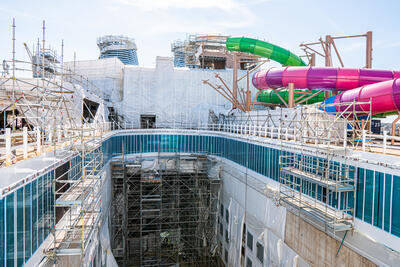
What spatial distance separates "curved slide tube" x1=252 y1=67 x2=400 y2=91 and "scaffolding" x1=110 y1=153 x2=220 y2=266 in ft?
28.0

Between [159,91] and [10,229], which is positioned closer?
[10,229]

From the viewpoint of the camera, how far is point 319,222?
994cm

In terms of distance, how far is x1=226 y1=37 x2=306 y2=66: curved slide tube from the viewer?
22469 mm

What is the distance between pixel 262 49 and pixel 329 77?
8.34 metres

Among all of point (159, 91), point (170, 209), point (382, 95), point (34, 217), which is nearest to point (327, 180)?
point (382, 95)

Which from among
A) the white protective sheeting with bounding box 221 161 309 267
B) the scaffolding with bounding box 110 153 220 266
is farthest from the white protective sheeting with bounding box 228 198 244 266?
the scaffolding with bounding box 110 153 220 266

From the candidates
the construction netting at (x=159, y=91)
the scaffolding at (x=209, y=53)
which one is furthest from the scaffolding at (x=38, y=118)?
the scaffolding at (x=209, y=53)

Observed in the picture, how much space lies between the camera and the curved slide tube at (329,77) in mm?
15109

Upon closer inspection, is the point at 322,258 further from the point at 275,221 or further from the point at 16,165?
the point at 16,165

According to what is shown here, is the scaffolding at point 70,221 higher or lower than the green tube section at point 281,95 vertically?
lower

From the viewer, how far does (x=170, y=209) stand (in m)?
20.5

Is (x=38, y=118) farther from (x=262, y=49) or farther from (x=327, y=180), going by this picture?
(x=262, y=49)

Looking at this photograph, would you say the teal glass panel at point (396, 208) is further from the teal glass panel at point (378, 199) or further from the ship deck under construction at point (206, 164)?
the teal glass panel at point (378, 199)

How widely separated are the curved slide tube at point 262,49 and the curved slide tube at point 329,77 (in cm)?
615
